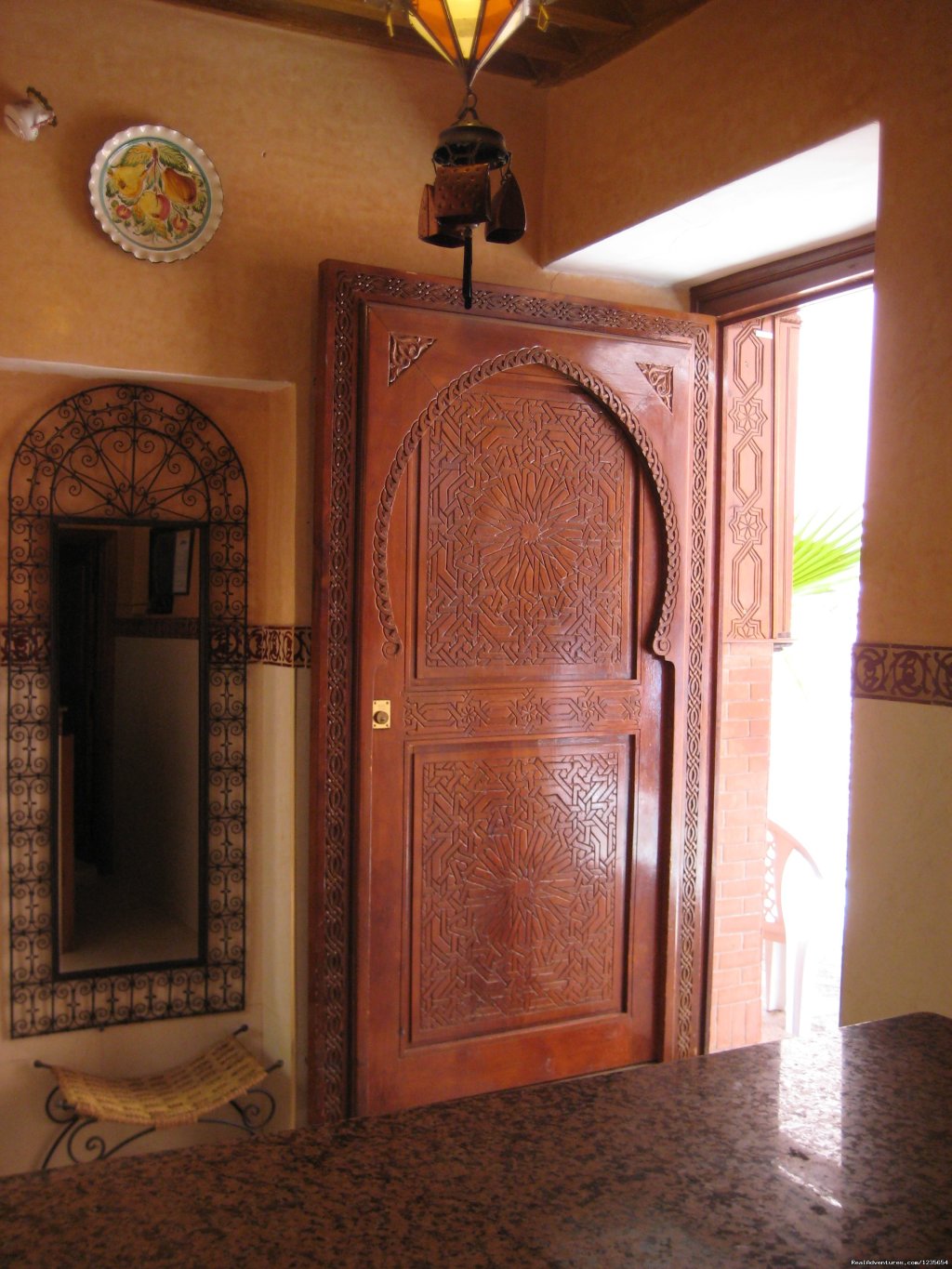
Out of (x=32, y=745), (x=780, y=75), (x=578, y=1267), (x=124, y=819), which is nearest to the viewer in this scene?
(x=578, y=1267)

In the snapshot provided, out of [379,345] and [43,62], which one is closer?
[43,62]

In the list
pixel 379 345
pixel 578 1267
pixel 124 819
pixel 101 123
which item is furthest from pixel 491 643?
pixel 578 1267

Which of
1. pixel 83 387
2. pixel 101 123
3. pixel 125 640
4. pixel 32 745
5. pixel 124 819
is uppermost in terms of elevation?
pixel 101 123

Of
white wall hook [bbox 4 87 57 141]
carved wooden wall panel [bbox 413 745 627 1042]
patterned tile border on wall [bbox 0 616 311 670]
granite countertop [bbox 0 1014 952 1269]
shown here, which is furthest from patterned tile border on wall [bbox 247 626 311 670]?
granite countertop [bbox 0 1014 952 1269]

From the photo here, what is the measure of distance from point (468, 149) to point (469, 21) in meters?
0.35

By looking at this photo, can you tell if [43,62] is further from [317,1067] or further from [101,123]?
[317,1067]

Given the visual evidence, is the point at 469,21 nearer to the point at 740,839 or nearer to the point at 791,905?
the point at 740,839

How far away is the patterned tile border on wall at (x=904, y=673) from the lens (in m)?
2.14

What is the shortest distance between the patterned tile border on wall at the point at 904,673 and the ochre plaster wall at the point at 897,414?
0.9 inches

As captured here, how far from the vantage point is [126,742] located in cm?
308

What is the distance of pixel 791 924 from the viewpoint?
384 centimetres

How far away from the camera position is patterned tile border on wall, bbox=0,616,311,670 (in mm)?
2887

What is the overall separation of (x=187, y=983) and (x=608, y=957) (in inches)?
A: 47.9

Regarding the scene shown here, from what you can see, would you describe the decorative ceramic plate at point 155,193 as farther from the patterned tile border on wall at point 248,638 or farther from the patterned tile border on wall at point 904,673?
the patterned tile border on wall at point 904,673
